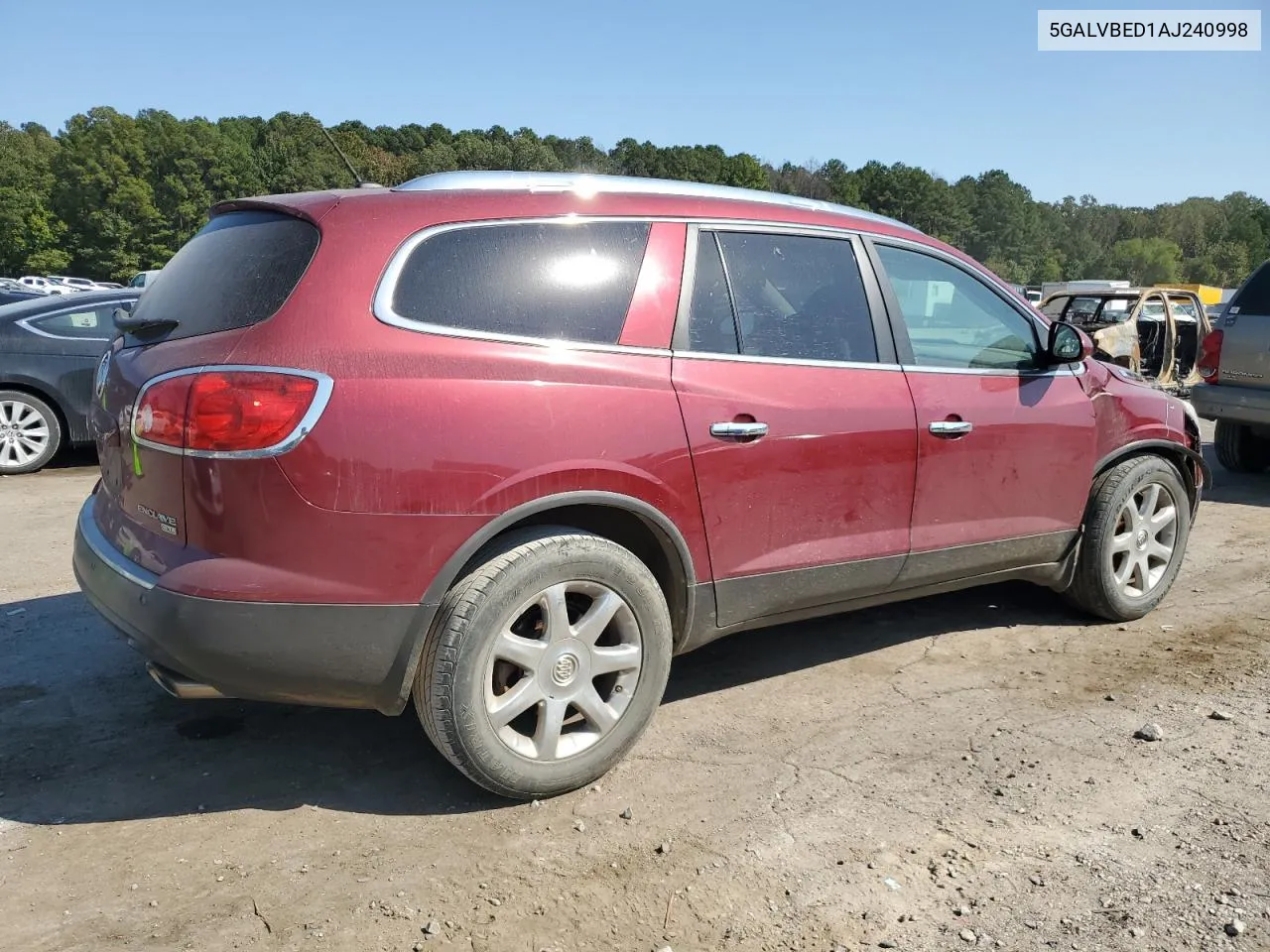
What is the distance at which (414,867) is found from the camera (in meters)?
2.65

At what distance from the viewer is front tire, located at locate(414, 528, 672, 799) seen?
109 inches

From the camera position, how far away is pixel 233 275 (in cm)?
290

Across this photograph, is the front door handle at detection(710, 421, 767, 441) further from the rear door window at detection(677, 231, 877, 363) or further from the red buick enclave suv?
the rear door window at detection(677, 231, 877, 363)

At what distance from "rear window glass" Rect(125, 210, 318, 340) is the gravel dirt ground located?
4.71 ft

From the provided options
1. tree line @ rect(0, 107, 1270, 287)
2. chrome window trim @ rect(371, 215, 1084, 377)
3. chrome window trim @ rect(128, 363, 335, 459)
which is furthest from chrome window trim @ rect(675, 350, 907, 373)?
tree line @ rect(0, 107, 1270, 287)

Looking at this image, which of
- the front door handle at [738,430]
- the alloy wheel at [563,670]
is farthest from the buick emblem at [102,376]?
the front door handle at [738,430]

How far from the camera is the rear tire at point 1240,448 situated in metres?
8.65

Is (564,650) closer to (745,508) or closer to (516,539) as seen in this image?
(516,539)

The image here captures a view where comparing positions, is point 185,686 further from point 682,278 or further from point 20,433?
point 20,433

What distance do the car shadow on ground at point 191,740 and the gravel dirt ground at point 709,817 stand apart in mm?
13

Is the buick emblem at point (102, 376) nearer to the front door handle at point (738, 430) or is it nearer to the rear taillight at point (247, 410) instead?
the rear taillight at point (247, 410)

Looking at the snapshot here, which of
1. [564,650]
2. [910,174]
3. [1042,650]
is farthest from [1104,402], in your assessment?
[910,174]

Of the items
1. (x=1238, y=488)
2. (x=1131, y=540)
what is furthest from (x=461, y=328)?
(x=1238, y=488)

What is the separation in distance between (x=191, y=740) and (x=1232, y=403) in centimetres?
778
